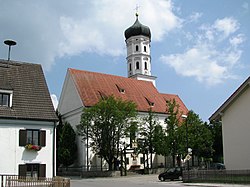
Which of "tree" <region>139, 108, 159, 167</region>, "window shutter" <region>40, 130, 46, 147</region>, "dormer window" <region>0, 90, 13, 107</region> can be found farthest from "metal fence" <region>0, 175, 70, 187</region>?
"tree" <region>139, 108, 159, 167</region>

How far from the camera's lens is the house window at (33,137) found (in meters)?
25.0

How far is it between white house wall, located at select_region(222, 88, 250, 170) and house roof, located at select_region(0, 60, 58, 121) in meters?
14.3

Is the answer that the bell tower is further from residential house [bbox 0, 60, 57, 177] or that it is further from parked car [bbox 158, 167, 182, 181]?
residential house [bbox 0, 60, 57, 177]

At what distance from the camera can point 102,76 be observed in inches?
2245

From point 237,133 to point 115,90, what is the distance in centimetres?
2963

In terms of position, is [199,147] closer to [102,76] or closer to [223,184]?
[102,76]

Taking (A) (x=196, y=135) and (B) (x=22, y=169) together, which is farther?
(A) (x=196, y=135)

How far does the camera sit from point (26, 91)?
27125 mm

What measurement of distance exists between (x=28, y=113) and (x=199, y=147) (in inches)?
1369

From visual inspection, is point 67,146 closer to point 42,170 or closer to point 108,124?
point 108,124

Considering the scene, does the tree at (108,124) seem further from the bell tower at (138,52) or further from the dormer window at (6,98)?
the bell tower at (138,52)

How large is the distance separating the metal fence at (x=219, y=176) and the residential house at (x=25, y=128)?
1222 centimetres

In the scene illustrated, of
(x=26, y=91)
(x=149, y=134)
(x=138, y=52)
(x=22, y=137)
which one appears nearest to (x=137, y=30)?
(x=138, y=52)

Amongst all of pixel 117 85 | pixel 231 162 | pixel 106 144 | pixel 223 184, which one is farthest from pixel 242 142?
pixel 117 85
